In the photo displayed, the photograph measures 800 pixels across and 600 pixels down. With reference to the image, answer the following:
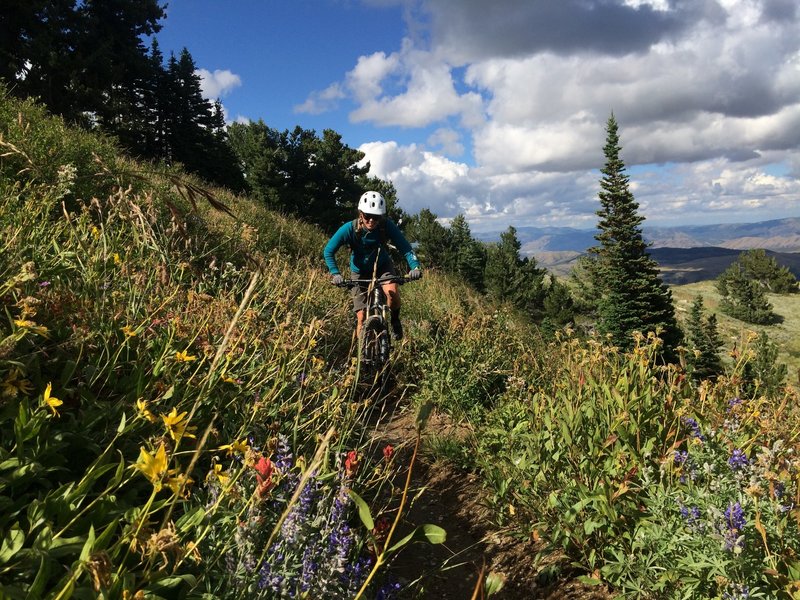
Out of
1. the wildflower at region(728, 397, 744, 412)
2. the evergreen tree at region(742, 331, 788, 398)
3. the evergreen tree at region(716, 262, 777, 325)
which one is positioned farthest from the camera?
the evergreen tree at region(716, 262, 777, 325)

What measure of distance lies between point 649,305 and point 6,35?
5031 centimetres

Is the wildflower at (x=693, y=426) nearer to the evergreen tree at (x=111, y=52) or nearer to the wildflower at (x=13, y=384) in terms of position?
the wildflower at (x=13, y=384)

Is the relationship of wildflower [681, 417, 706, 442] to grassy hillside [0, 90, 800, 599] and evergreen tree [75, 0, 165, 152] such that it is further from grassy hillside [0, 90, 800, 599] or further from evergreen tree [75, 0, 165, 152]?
evergreen tree [75, 0, 165, 152]

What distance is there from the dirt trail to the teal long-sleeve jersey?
10.7ft

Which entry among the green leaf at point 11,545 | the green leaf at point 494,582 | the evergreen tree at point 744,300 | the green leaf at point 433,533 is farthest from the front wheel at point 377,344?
the evergreen tree at point 744,300

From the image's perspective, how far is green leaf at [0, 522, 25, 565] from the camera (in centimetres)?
136

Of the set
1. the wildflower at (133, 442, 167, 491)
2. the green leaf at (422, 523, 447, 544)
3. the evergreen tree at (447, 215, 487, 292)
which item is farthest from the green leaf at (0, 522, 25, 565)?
the evergreen tree at (447, 215, 487, 292)

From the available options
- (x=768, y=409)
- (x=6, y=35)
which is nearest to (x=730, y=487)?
(x=768, y=409)

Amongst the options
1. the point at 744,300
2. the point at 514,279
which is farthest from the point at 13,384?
the point at 744,300

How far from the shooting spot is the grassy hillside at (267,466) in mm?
1442

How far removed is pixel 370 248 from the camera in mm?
6762

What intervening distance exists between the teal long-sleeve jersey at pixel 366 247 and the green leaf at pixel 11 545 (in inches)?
208

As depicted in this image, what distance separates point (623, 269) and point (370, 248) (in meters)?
44.2

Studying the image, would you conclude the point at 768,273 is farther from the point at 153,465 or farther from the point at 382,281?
the point at 153,465
